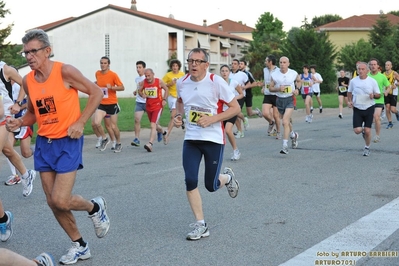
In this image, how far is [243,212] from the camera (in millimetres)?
7660

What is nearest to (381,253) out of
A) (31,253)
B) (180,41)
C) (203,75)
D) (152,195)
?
(203,75)

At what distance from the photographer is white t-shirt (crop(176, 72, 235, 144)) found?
6742mm

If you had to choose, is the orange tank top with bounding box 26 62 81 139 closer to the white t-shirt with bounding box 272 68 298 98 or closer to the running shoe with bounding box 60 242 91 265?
the running shoe with bounding box 60 242 91 265

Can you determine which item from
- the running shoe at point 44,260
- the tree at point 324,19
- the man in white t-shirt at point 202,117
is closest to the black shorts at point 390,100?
the man in white t-shirt at point 202,117

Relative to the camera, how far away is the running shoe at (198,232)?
6363mm

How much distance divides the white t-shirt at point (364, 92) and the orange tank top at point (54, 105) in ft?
28.7

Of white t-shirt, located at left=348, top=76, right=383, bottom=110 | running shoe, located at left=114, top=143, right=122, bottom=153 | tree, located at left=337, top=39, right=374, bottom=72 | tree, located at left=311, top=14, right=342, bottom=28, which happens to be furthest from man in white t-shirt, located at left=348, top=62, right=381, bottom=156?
tree, located at left=311, top=14, right=342, bottom=28

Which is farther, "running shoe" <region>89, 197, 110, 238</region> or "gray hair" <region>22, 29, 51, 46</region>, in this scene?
"running shoe" <region>89, 197, 110, 238</region>

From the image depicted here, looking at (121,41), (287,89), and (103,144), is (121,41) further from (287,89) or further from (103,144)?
(287,89)

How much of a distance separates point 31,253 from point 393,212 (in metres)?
4.04

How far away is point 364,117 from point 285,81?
1.84 metres

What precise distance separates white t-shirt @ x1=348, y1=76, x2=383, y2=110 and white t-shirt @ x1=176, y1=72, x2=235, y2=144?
703 centimetres

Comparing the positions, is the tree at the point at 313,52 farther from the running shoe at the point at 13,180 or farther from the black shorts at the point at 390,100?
the running shoe at the point at 13,180

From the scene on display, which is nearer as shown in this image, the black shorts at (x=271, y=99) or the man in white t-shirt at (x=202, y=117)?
the man in white t-shirt at (x=202, y=117)
